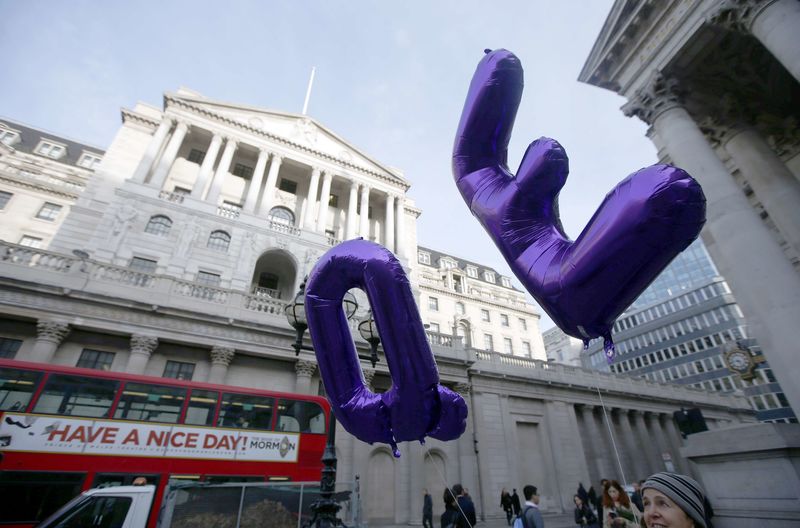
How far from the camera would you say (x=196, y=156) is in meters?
26.3

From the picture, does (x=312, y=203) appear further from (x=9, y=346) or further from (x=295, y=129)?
(x=9, y=346)

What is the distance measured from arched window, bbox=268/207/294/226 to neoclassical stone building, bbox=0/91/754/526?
Answer: 0.10m

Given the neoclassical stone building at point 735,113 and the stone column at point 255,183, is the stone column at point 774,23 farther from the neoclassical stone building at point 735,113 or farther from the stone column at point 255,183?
the stone column at point 255,183

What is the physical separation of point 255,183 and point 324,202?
4.87 m

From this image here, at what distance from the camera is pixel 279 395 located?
1166cm

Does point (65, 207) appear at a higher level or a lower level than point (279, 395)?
higher

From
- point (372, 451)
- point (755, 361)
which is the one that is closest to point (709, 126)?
point (755, 361)

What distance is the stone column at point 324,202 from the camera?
84.5ft

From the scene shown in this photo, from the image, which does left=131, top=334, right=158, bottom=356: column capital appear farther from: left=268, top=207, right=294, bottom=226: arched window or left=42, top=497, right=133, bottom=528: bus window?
left=268, top=207, right=294, bottom=226: arched window

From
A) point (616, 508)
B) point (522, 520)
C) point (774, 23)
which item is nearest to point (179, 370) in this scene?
point (522, 520)

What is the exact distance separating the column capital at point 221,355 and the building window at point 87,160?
1490 inches

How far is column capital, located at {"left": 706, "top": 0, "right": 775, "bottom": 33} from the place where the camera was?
808 centimetres

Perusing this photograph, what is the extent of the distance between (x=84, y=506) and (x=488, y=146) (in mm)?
8735

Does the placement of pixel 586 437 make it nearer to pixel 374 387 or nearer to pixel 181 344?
pixel 374 387
